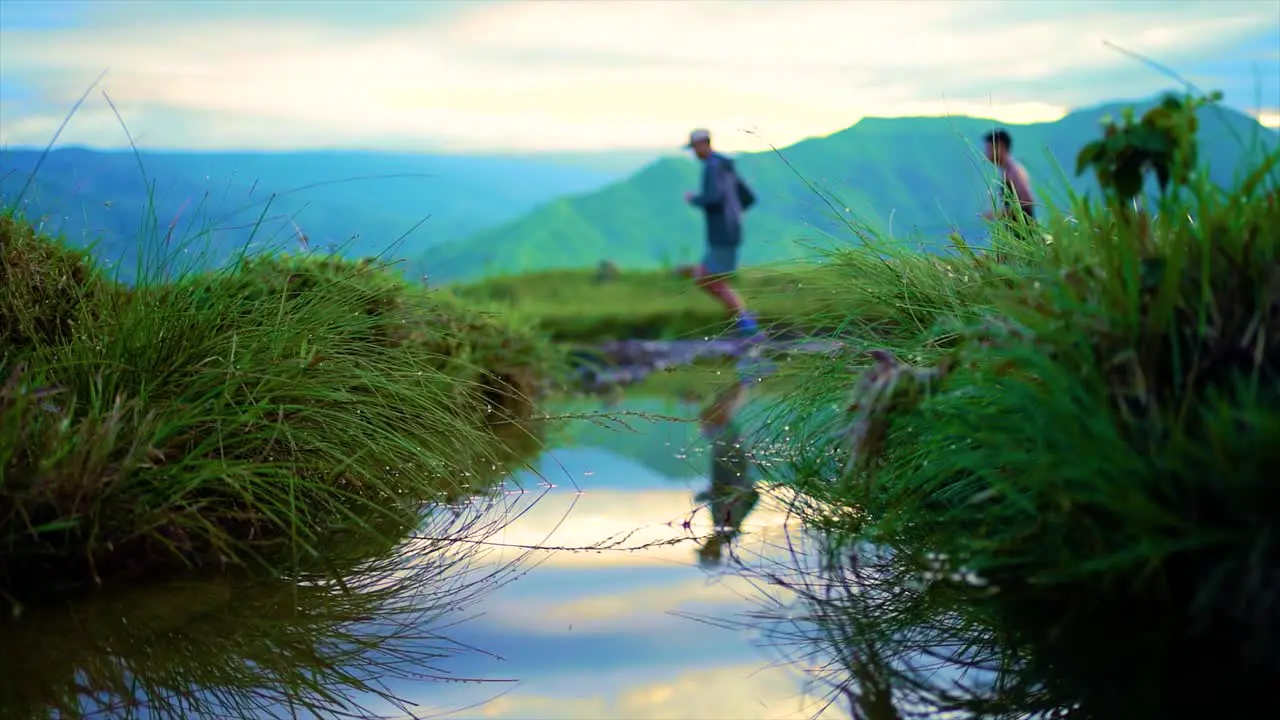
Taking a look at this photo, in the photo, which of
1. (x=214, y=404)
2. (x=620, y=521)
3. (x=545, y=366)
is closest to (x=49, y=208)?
(x=214, y=404)

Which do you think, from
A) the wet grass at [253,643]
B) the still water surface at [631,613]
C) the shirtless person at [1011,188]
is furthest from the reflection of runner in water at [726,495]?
the shirtless person at [1011,188]

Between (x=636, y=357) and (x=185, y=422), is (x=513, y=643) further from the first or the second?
(x=636, y=357)

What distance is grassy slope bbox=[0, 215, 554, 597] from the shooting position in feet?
8.41

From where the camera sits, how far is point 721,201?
32.2ft

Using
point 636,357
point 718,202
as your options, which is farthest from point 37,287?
point 636,357

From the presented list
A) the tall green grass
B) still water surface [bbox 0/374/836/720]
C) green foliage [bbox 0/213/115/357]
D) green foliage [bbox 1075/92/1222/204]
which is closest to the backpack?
still water surface [bbox 0/374/836/720]

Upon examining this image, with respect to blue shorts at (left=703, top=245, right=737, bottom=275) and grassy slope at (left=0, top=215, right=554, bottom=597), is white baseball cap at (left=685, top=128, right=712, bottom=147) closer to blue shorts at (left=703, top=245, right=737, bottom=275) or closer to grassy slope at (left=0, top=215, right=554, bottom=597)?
blue shorts at (left=703, top=245, right=737, bottom=275)

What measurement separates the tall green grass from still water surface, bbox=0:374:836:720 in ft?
0.82

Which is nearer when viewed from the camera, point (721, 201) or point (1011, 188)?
point (1011, 188)

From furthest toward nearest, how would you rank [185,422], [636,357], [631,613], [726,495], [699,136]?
[636,357] → [699,136] → [726,495] → [185,422] → [631,613]

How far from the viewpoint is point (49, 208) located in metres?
3.77

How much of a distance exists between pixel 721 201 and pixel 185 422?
293 inches

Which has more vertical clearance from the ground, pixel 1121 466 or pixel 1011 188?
pixel 1011 188

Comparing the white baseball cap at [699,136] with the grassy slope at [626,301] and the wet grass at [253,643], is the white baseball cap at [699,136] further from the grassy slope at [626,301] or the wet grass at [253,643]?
the wet grass at [253,643]
